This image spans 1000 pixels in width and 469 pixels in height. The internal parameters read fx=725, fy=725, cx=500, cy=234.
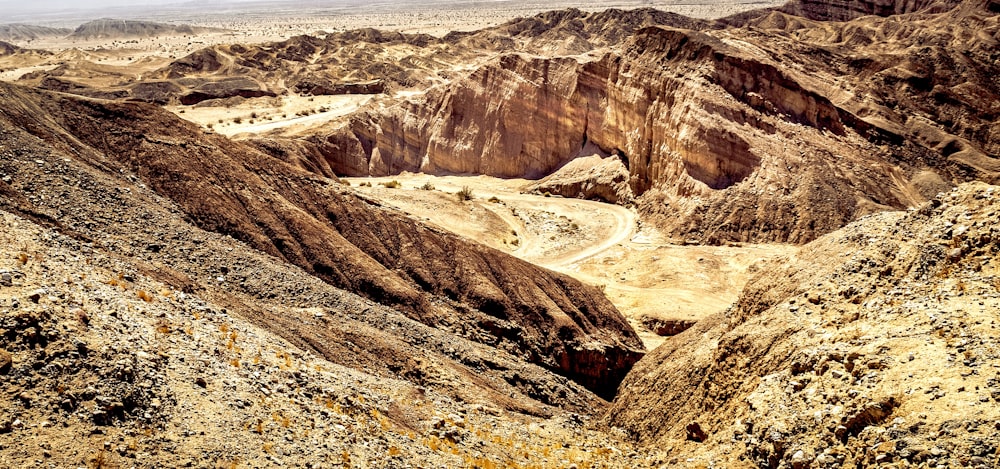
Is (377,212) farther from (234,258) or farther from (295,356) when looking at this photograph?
(295,356)

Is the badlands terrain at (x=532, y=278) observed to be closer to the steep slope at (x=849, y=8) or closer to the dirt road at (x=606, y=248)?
the dirt road at (x=606, y=248)

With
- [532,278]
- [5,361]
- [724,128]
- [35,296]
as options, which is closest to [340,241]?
[532,278]

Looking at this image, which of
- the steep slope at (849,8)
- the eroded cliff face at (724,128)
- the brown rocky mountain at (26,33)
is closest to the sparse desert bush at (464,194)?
the eroded cliff face at (724,128)

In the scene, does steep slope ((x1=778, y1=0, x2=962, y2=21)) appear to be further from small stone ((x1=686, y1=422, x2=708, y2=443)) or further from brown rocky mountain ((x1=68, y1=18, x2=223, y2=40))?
brown rocky mountain ((x1=68, y1=18, x2=223, y2=40))

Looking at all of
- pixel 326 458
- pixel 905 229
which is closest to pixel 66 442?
pixel 326 458

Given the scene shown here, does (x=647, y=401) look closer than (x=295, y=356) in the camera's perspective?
No

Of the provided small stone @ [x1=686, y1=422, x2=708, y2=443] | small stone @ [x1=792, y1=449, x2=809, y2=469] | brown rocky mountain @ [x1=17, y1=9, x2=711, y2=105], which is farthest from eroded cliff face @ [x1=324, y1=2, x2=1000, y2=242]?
small stone @ [x1=792, y1=449, x2=809, y2=469]
